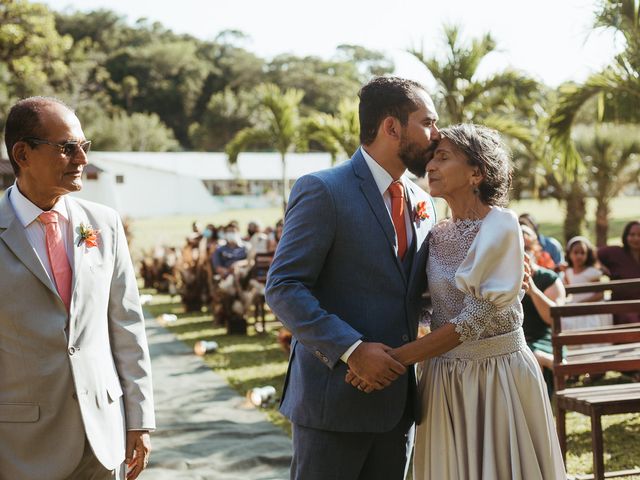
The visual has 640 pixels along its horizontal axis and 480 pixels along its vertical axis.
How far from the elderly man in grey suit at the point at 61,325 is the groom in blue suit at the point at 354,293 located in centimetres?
62

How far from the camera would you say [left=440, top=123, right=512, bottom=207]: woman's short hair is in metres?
3.11

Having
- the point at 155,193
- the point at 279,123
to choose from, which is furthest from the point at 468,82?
the point at 155,193

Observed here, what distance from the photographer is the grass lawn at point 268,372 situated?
582 cm

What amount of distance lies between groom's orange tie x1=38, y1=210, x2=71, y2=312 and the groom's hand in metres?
1.06

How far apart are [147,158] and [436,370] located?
56.3 meters

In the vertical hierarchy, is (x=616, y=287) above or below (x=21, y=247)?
below

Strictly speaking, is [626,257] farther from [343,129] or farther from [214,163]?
[214,163]

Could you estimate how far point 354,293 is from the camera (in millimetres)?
3061

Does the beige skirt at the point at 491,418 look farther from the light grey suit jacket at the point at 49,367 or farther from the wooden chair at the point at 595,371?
the wooden chair at the point at 595,371

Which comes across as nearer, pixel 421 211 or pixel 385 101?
pixel 385 101

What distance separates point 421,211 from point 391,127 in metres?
0.43

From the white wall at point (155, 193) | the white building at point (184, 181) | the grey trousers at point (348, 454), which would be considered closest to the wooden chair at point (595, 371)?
the grey trousers at point (348, 454)

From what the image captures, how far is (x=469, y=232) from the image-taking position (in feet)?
10.2

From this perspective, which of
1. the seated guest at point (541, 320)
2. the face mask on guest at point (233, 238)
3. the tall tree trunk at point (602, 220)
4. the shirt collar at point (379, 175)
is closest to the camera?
the shirt collar at point (379, 175)
